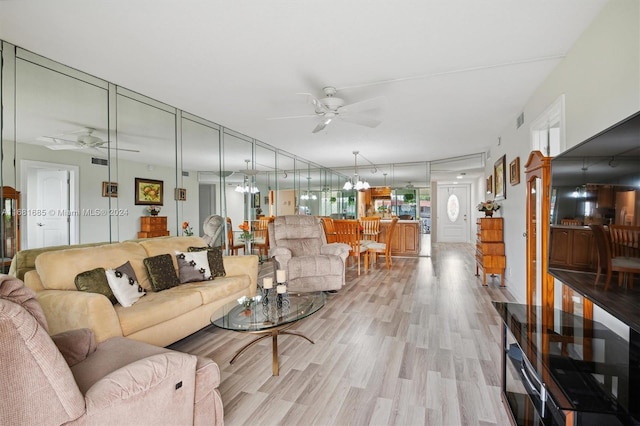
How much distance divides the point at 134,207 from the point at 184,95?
5.07 ft

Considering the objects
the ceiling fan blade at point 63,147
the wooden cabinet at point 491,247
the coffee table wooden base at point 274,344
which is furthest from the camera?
the wooden cabinet at point 491,247

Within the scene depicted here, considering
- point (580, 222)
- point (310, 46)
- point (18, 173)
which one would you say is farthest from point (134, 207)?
point (580, 222)

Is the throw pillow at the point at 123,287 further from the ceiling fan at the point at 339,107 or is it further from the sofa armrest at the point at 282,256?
the ceiling fan at the point at 339,107

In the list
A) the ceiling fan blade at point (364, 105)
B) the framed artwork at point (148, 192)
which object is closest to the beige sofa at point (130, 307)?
the framed artwork at point (148, 192)

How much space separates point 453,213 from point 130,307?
35.5 ft

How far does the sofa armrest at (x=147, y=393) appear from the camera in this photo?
3.86 feet

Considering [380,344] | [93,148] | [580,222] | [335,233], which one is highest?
[93,148]

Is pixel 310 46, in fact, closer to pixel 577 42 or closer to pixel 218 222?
pixel 577 42

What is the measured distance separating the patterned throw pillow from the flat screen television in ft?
10.1

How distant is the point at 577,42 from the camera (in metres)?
2.50

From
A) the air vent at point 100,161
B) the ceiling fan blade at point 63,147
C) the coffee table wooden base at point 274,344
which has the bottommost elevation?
the coffee table wooden base at point 274,344

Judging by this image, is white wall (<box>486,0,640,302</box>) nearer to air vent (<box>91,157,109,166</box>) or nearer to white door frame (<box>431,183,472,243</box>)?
air vent (<box>91,157,109,166</box>)

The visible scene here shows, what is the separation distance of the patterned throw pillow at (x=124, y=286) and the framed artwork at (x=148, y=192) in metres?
1.60

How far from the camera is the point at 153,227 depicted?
4.12 metres
